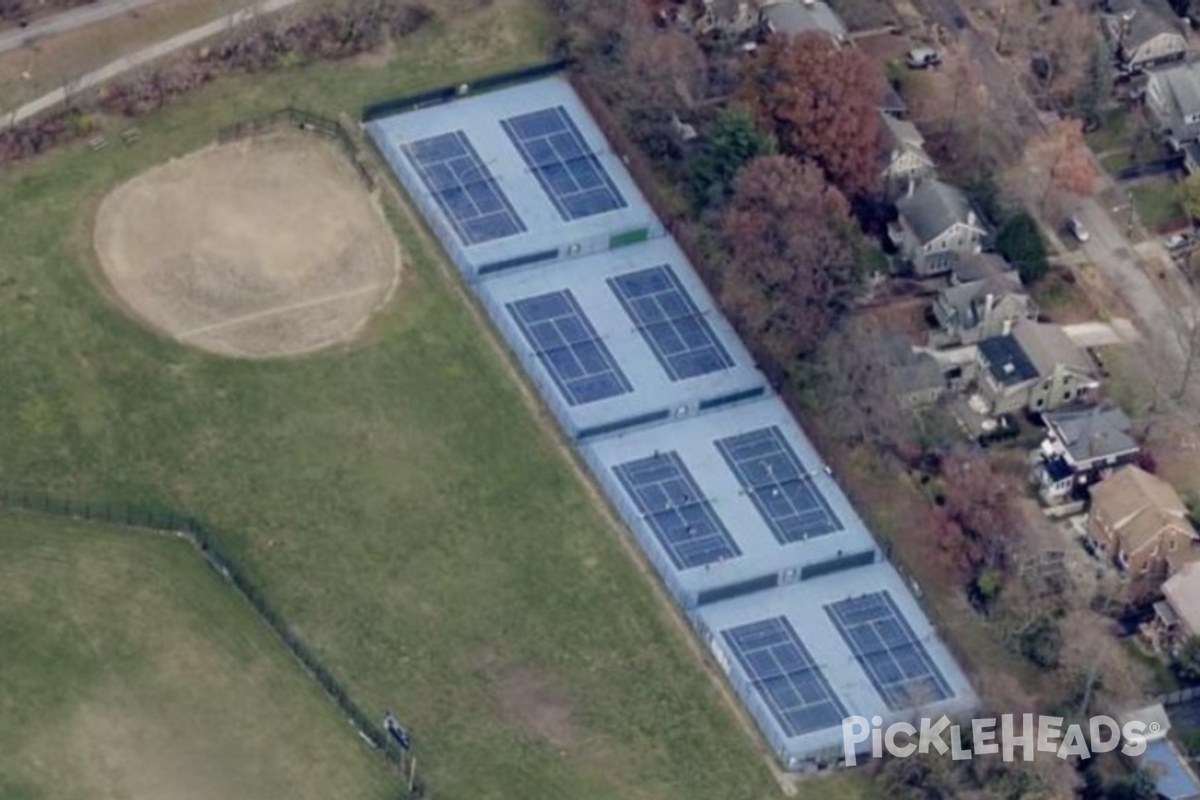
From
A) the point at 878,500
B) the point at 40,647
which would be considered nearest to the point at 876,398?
the point at 878,500

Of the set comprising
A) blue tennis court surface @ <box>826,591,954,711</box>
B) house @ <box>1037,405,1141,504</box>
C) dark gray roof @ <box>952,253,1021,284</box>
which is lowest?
blue tennis court surface @ <box>826,591,954,711</box>

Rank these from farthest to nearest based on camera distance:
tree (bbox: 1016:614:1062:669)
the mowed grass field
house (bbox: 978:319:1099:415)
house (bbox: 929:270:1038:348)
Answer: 1. house (bbox: 929:270:1038:348)
2. house (bbox: 978:319:1099:415)
3. tree (bbox: 1016:614:1062:669)
4. the mowed grass field

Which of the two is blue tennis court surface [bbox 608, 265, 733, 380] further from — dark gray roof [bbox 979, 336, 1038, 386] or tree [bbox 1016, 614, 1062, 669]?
tree [bbox 1016, 614, 1062, 669]

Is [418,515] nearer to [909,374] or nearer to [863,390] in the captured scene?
[863,390]

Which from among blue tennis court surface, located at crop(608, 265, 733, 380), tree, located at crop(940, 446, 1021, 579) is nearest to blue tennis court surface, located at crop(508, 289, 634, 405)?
blue tennis court surface, located at crop(608, 265, 733, 380)

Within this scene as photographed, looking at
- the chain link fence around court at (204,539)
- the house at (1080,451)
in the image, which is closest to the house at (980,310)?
the house at (1080,451)

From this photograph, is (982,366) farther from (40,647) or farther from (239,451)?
(40,647)

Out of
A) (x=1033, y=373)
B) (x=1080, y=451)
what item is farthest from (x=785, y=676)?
(x=1033, y=373)
